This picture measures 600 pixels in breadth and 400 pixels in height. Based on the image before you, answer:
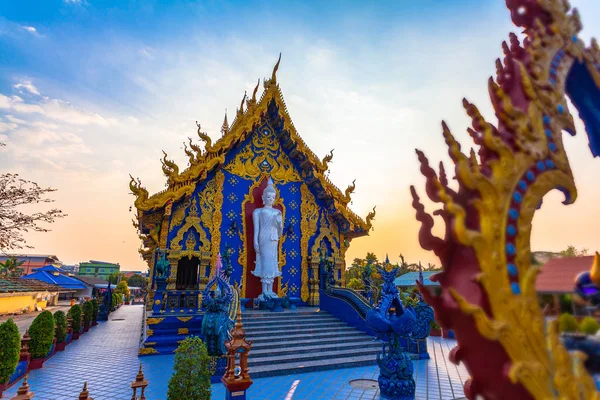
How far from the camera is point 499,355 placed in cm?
125

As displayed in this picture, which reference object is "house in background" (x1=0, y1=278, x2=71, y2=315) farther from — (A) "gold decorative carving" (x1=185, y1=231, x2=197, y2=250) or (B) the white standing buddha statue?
(B) the white standing buddha statue

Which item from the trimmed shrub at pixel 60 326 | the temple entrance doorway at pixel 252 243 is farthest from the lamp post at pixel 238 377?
the temple entrance doorway at pixel 252 243

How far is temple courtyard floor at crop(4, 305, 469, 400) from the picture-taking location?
6.19 m

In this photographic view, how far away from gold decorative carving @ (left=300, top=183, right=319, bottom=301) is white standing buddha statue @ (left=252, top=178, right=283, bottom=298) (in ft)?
4.65

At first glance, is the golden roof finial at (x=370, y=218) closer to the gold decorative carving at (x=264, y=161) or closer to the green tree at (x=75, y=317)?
the gold decorative carving at (x=264, y=161)

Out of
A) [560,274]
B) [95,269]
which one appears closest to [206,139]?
[560,274]

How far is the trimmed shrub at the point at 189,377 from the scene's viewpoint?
411cm

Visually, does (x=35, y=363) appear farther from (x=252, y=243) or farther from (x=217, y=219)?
(x=252, y=243)

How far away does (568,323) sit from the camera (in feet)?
5.19

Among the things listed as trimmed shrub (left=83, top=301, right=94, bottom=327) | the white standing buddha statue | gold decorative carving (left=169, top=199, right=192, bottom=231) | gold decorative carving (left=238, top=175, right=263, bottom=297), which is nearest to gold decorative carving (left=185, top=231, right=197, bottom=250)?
gold decorative carving (left=169, top=199, right=192, bottom=231)

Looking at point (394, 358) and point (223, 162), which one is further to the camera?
point (223, 162)

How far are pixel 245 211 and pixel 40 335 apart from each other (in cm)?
772

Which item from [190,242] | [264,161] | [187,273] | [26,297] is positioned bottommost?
[26,297]

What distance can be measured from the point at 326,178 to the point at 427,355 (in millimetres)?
8262
